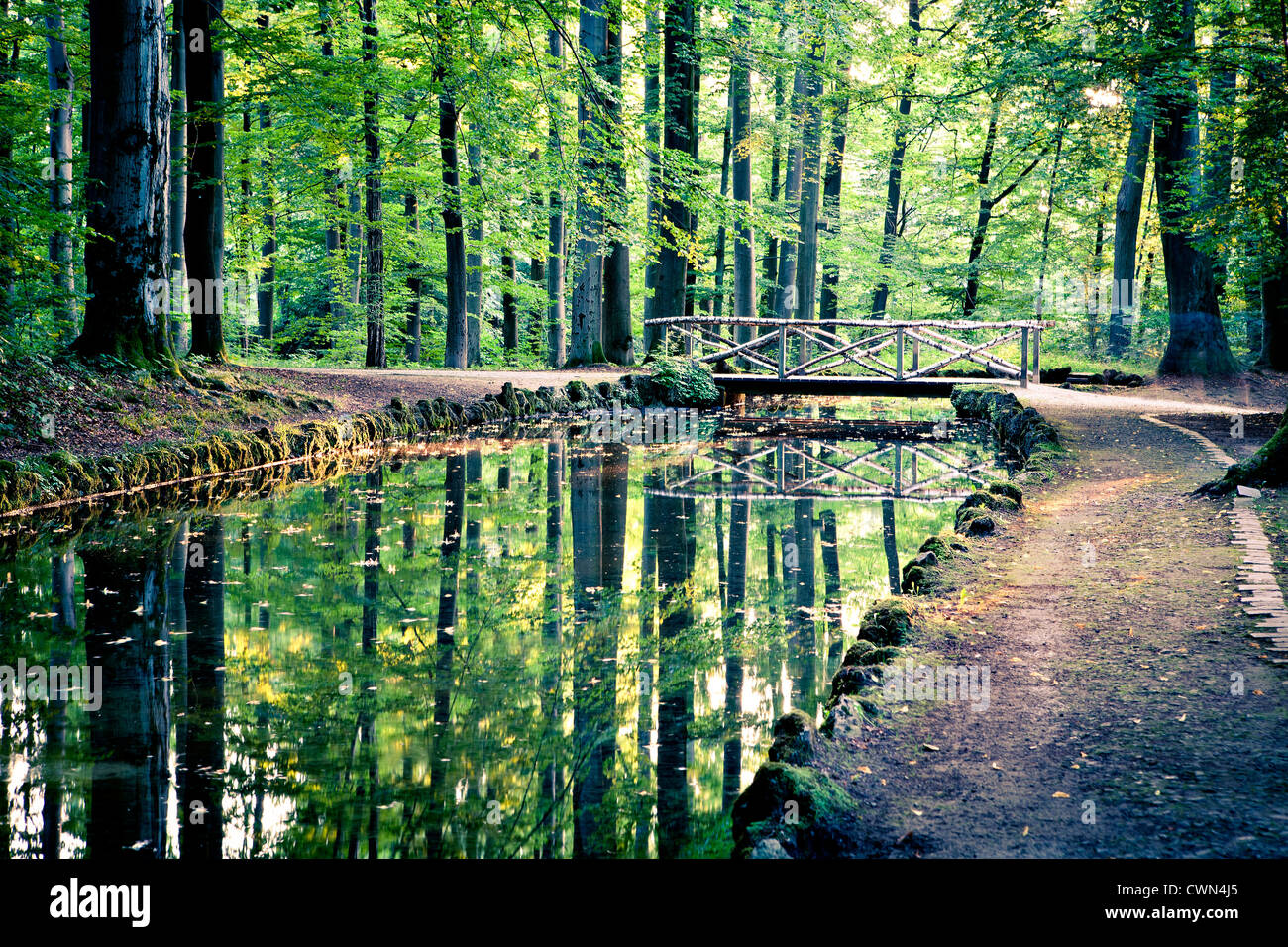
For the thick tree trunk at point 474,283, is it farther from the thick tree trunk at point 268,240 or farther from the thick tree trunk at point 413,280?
the thick tree trunk at point 268,240

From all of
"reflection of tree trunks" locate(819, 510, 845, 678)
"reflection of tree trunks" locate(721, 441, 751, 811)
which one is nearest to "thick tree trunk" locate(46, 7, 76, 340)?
"reflection of tree trunks" locate(721, 441, 751, 811)

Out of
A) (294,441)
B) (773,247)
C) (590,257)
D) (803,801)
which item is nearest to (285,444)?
(294,441)

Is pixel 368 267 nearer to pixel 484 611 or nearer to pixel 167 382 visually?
pixel 167 382

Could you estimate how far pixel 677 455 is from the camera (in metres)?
11.4

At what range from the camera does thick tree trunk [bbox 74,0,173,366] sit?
8.80 metres

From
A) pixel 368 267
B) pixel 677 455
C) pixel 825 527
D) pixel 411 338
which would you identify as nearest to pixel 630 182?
pixel 368 267

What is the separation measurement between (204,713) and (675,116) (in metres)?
16.0

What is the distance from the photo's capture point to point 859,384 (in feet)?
52.1

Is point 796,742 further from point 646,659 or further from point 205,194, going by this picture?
point 205,194

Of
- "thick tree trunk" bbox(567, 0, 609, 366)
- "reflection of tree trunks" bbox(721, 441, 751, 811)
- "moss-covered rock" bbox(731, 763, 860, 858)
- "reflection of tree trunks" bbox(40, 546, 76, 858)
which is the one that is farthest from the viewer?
"thick tree trunk" bbox(567, 0, 609, 366)

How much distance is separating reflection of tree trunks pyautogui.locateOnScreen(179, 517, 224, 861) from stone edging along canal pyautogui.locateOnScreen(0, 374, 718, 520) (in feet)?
5.90

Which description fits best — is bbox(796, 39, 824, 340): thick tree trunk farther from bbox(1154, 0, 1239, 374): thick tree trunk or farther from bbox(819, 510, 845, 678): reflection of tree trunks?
bbox(819, 510, 845, 678): reflection of tree trunks

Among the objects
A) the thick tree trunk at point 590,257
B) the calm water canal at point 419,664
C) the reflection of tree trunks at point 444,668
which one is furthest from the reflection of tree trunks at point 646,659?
the thick tree trunk at point 590,257
